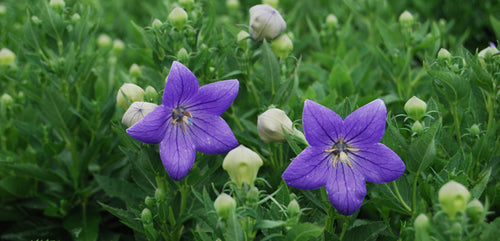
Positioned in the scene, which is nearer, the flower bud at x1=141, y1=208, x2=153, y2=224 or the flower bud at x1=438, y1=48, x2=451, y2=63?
the flower bud at x1=141, y1=208, x2=153, y2=224

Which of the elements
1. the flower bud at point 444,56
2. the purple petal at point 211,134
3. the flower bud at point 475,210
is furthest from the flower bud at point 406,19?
the flower bud at point 475,210

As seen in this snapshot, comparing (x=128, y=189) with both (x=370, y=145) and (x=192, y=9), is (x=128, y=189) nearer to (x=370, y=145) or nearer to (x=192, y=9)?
(x=192, y=9)

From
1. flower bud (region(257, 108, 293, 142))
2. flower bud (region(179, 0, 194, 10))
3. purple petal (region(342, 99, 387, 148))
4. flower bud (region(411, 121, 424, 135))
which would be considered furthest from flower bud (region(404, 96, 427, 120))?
flower bud (region(179, 0, 194, 10))

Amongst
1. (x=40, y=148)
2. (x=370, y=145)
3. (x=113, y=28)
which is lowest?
(x=113, y=28)

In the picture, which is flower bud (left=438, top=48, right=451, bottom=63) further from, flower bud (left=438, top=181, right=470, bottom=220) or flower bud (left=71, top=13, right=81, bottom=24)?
flower bud (left=71, top=13, right=81, bottom=24)

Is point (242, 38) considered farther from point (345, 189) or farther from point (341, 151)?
point (345, 189)

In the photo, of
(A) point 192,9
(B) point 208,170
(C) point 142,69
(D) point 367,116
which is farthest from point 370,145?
(C) point 142,69
